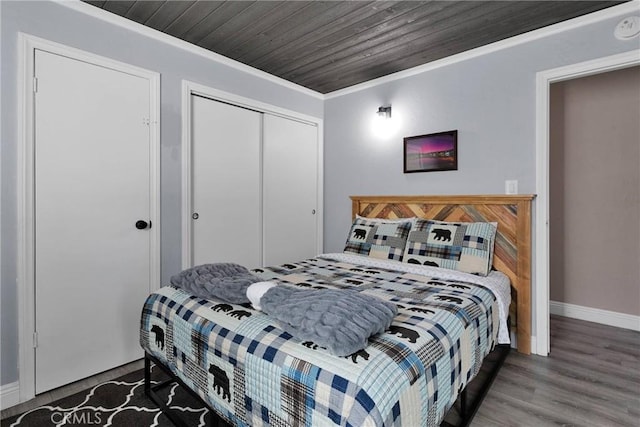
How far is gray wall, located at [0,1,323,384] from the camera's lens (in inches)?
75.1

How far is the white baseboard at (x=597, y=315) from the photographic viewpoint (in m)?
2.95

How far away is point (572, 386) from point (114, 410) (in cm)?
266

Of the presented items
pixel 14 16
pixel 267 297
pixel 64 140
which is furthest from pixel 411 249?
pixel 14 16

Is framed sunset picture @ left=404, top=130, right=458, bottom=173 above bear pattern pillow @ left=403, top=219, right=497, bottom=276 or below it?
above

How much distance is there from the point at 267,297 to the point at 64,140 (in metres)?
1.75

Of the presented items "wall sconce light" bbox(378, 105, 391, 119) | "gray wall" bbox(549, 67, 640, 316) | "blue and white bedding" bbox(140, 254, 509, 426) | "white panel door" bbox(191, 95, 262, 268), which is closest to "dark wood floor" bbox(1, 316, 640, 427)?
"blue and white bedding" bbox(140, 254, 509, 426)

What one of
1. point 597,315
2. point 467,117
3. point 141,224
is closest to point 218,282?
point 141,224

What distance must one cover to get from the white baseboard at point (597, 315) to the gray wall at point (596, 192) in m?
0.04

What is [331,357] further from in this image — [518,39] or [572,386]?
[518,39]

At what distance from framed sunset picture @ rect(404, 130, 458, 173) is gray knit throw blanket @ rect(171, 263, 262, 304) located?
6.41 feet

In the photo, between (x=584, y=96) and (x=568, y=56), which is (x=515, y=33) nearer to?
(x=568, y=56)

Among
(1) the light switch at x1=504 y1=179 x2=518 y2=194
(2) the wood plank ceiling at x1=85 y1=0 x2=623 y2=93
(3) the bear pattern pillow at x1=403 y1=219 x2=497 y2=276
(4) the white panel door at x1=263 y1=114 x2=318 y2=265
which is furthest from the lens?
(4) the white panel door at x1=263 y1=114 x2=318 y2=265

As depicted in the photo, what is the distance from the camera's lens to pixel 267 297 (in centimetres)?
141

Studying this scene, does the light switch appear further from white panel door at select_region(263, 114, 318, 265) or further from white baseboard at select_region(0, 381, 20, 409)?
white baseboard at select_region(0, 381, 20, 409)
